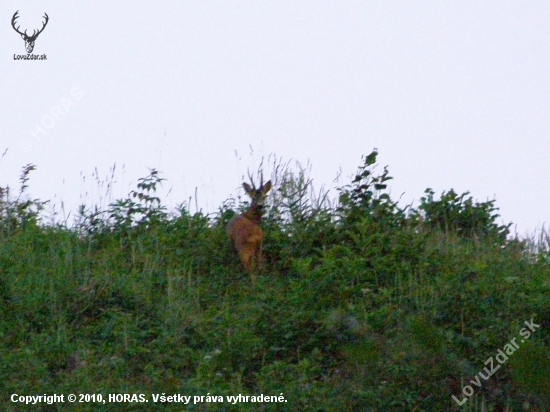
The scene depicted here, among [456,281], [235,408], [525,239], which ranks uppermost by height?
[525,239]

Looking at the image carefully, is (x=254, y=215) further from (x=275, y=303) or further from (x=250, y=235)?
(x=275, y=303)

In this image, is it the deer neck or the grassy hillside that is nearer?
the grassy hillside

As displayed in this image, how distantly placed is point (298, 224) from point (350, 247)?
866 mm

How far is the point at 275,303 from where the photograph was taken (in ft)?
23.2

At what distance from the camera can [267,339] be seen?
6.62 metres

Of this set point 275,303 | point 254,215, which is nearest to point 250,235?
point 254,215

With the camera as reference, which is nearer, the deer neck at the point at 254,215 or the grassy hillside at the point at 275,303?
the grassy hillside at the point at 275,303

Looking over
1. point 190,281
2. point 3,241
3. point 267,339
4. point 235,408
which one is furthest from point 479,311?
point 3,241

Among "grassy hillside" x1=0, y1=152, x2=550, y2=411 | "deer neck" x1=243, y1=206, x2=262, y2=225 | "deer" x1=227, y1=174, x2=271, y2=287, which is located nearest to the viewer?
"grassy hillside" x1=0, y1=152, x2=550, y2=411

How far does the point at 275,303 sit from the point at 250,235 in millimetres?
1426

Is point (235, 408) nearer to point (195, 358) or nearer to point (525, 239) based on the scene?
point (195, 358)

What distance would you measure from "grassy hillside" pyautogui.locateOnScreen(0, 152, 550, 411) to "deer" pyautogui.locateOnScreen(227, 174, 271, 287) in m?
0.15

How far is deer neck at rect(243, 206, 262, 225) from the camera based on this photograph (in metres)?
8.87

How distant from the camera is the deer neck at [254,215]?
349 inches
